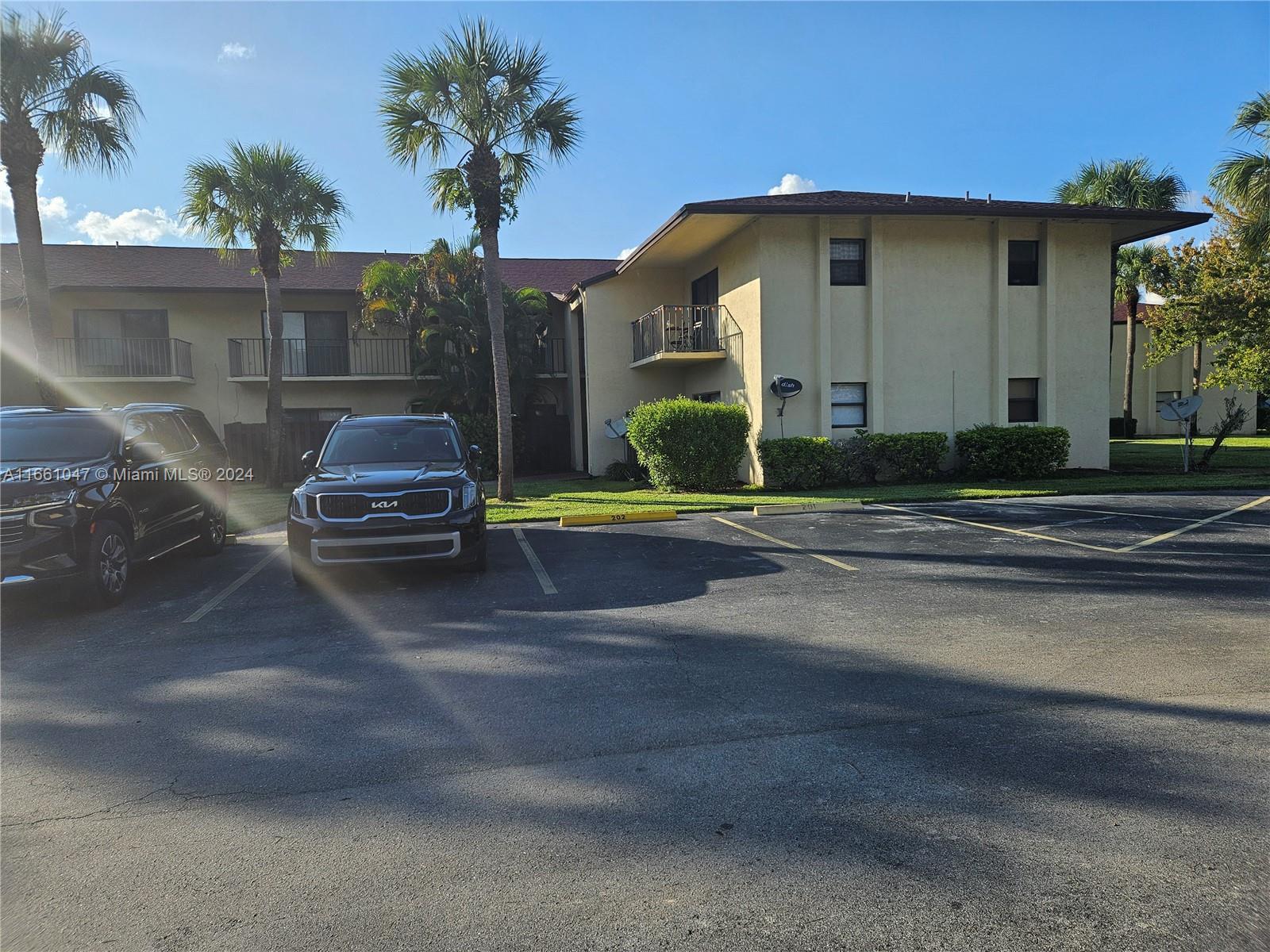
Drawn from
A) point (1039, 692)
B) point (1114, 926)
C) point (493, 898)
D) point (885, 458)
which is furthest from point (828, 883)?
point (885, 458)

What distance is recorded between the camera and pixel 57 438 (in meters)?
A: 8.41

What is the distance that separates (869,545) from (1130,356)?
99.4 feet

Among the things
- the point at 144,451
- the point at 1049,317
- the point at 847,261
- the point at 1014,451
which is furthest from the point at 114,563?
the point at 1049,317

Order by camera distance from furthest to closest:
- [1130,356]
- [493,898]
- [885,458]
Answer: [1130,356] → [885,458] → [493,898]

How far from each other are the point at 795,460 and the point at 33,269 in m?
14.1

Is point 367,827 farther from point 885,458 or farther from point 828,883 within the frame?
point 885,458

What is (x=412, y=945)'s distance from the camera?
268cm

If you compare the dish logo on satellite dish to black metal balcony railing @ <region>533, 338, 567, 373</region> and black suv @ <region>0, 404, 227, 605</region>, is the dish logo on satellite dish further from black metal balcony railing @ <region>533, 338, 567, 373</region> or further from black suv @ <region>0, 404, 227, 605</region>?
black suv @ <region>0, 404, 227, 605</region>

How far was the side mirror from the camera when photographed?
8719mm

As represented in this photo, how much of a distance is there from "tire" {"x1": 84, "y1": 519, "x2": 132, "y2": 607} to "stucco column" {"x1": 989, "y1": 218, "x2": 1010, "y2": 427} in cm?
1709

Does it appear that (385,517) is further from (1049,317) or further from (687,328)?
(1049,317)

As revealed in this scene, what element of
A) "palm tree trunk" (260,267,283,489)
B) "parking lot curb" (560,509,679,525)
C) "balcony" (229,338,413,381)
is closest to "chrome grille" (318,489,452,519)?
"parking lot curb" (560,509,679,525)

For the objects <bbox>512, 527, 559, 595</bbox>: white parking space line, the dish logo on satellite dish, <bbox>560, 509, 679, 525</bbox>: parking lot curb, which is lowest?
<bbox>512, 527, 559, 595</bbox>: white parking space line

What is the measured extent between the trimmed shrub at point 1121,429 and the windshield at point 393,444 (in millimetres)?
32115
